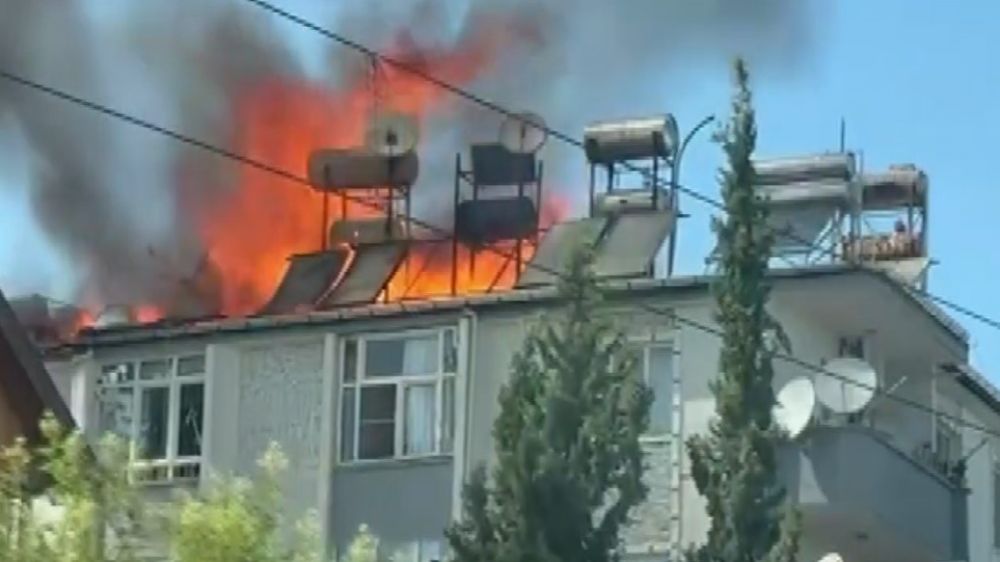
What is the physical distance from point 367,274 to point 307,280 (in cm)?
126

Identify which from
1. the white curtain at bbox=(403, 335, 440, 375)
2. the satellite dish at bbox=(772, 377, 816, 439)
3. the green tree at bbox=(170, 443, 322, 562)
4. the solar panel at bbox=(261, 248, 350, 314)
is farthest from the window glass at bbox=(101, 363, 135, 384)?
the green tree at bbox=(170, 443, 322, 562)

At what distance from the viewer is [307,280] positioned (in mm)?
41750

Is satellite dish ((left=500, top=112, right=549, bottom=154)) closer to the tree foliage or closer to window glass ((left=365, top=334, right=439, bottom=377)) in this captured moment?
window glass ((left=365, top=334, right=439, bottom=377))

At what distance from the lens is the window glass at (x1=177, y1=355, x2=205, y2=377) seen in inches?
1576

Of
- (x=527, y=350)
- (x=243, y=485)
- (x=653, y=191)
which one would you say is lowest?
(x=243, y=485)

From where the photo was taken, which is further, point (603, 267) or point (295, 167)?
point (295, 167)

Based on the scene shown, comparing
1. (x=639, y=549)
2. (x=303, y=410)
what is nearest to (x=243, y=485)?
(x=639, y=549)

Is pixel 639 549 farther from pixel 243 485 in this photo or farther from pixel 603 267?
pixel 243 485

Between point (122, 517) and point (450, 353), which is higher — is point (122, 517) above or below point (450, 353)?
below

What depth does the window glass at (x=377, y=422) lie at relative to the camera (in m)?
38.2

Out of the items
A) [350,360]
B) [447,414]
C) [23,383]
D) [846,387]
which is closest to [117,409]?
[350,360]

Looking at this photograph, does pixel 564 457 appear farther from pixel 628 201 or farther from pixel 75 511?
pixel 75 511

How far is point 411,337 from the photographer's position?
38.3 metres

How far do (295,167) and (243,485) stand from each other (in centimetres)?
3674
